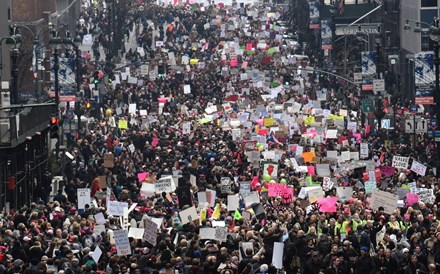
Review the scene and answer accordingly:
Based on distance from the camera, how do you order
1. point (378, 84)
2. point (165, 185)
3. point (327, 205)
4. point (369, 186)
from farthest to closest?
point (378, 84), point (369, 186), point (165, 185), point (327, 205)

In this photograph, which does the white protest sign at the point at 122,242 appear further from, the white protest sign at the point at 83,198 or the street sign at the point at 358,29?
the street sign at the point at 358,29

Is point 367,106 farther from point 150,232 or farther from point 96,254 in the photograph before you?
point 96,254

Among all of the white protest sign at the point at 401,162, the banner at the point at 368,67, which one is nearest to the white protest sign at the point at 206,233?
the white protest sign at the point at 401,162

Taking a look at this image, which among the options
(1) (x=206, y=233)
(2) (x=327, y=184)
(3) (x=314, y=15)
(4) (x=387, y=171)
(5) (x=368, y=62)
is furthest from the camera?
(3) (x=314, y=15)

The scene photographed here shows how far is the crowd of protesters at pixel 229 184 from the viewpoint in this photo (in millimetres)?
35094

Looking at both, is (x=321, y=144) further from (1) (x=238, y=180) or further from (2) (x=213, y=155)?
(1) (x=238, y=180)

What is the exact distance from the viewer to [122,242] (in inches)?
1395

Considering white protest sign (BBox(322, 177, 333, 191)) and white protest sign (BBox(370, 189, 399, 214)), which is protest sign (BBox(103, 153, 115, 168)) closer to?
white protest sign (BBox(322, 177, 333, 191))

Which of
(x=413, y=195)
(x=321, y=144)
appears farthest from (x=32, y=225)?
(x=321, y=144)

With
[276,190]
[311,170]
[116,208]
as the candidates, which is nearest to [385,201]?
[276,190]

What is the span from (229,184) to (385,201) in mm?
8255

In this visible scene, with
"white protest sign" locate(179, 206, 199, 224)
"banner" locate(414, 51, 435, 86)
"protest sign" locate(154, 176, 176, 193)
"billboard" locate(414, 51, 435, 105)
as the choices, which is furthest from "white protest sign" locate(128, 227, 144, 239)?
"banner" locate(414, 51, 435, 86)

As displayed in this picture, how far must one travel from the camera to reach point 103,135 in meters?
71.4

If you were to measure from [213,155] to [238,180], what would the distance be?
8889 millimetres
